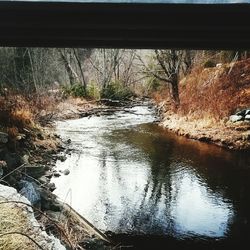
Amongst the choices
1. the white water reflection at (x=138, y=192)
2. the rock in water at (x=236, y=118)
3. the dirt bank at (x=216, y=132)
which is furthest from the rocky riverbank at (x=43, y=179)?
the rock in water at (x=236, y=118)

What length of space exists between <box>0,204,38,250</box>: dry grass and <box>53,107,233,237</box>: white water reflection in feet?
13.9

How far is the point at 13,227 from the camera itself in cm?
436

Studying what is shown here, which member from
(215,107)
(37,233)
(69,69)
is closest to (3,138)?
(37,233)

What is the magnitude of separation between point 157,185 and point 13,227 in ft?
25.0

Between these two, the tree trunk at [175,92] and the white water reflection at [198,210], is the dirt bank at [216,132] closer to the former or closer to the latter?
the tree trunk at [175,92]

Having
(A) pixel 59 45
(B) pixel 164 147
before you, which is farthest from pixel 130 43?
(B) pixel 164 147

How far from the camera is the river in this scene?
894 cm

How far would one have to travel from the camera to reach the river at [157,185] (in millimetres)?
8938

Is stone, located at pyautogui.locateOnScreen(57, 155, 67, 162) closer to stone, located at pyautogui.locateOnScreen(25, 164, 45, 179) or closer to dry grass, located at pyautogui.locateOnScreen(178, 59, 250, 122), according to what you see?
stone, located at pyautogui.locateOnScreen(25, 164, 45, 179)

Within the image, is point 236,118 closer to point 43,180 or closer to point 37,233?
point 43,180

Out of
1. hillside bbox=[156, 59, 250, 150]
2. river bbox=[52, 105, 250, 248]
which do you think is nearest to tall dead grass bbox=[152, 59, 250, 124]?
hillside bbox=[156, 59, 250, 150]

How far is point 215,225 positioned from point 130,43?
480 centimetres

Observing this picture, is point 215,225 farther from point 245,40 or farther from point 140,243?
point 245,40

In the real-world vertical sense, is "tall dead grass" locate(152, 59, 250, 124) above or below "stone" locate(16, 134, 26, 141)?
above
